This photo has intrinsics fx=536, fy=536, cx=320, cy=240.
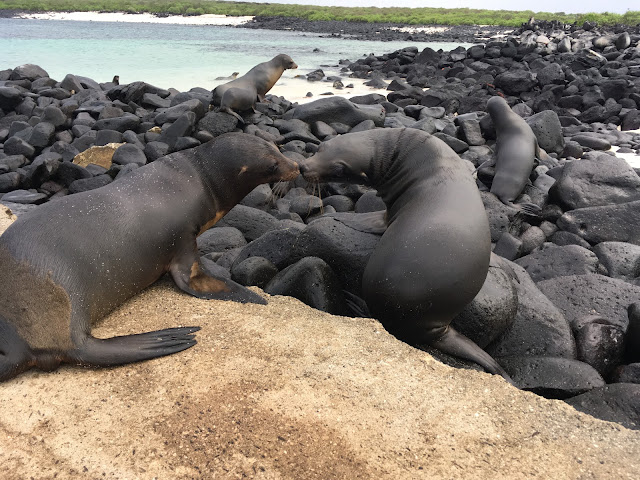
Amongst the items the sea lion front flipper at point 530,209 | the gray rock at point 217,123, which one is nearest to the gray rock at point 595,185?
the sea lion front flipper at point 530,209

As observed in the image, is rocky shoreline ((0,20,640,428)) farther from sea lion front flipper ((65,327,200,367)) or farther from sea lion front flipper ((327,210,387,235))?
sea lion front flipper ((65,327,200,367))

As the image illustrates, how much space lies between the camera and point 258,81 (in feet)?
35.8

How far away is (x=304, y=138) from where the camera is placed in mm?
8609

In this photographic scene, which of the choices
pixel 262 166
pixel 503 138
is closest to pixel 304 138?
pixel 503 138

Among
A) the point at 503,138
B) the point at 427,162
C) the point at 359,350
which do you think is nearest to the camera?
the point at 359,350

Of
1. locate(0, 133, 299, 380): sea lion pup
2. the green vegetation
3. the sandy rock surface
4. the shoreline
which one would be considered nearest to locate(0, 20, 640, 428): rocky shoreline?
locate(0, 133, 299, 380): sea lion pup

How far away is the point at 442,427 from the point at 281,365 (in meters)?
0.80

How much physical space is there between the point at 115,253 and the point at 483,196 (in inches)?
163

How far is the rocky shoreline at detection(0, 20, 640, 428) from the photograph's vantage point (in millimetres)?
3566

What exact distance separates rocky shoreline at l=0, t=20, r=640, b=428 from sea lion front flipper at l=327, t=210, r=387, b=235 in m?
0.08

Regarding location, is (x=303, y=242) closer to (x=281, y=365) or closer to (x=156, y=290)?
(x=156, y=290)

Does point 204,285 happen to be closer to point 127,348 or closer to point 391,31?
point 127,348

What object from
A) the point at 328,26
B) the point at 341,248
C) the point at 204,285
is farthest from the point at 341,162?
the point at 328,26

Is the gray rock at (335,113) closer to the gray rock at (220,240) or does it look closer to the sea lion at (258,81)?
the sea lion at (258,81)
